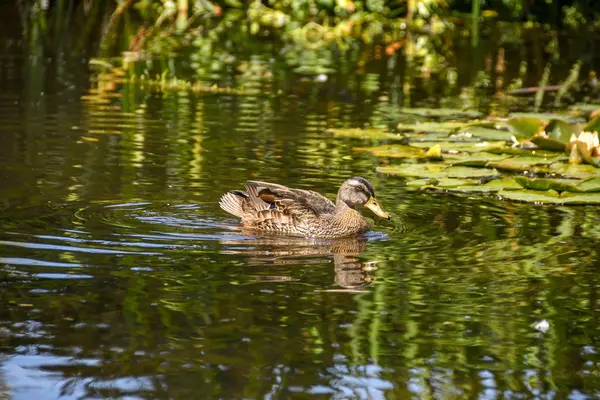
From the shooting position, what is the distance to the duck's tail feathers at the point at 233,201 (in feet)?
27.9

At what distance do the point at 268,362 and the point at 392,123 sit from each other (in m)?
8.07

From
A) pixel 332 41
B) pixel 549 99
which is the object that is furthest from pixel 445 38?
pixel 549 99

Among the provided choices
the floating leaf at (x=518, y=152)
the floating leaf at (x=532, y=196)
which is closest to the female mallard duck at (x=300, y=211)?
the floating leaf at (x=532, y=196)

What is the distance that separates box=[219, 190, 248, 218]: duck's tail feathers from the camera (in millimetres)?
8492

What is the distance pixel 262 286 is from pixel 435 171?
389cm

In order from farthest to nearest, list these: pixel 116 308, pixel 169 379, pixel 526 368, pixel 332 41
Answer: pixel 332 41
pixel 116 308
pixel 526 368
pixel 169 379

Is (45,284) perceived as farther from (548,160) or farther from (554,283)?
(548,160)

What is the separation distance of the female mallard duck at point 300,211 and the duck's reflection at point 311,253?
0.12m

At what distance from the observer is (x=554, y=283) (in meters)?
6.91

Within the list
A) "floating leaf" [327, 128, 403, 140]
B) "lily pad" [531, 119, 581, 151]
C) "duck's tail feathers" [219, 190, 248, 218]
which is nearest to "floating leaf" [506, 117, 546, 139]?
"lily pad" [531, 119, 581, 151]

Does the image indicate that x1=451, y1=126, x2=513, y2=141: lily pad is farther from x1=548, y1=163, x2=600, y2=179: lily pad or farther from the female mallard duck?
the female mallard duck

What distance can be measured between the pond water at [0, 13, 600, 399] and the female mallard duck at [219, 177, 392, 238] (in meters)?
0.14

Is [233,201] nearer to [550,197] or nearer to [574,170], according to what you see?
[550,197]

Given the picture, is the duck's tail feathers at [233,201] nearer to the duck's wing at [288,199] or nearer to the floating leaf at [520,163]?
the duck's wing at [288,199]
